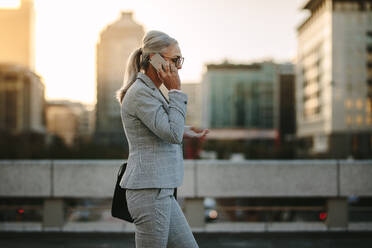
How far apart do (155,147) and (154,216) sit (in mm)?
332

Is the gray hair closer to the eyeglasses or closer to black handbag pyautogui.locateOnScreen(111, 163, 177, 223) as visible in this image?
the eyeglasses

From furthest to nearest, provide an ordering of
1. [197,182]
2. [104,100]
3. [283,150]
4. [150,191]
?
1. [104,100]
2. [283,150]
3. [197,182]
4. [150,191]

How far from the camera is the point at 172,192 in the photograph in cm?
236

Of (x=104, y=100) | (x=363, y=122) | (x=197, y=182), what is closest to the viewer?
(x=197, y=182)

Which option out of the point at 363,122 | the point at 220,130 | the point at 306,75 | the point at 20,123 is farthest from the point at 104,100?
the point at 363,122

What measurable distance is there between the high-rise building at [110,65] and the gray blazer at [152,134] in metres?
116

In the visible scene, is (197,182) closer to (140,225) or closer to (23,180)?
(23,180)

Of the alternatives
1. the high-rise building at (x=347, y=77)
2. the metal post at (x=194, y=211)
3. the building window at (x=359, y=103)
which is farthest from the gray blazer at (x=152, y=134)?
the building window at (x=359, y=103)

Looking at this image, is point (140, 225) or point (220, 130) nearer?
point (140, 225)

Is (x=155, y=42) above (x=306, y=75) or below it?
below

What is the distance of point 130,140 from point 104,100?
122 metres

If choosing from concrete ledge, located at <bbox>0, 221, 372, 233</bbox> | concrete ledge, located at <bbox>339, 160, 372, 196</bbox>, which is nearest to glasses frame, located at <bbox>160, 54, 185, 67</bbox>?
concrete ledge, located at <bbox>0, 221, 372, 233</bbox>

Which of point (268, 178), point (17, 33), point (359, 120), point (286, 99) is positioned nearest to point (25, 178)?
point (268, 178)

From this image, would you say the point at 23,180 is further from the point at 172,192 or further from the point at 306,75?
the point at 306,75
